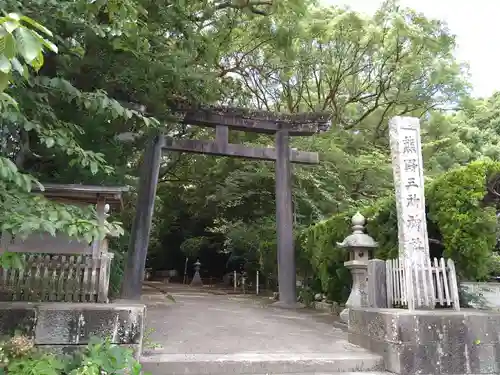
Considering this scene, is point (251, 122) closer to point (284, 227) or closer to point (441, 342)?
point (284, 227)

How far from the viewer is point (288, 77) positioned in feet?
52.9

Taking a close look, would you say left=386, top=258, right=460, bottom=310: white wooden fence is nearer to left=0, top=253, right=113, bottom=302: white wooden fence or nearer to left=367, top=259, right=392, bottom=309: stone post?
left=367, top=259, right=392, bottom=309: stone post

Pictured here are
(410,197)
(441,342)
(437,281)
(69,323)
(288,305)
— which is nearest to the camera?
(69,323)

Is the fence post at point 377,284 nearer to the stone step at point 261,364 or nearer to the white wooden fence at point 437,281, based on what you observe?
the white wooden fence at point 437,281

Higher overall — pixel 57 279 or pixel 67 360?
pixel 57 279

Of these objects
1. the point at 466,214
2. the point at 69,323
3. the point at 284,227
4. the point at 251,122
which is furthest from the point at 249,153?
the point at 69,323

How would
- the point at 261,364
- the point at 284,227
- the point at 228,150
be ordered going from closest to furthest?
the point at 261,364 < the point at 284,227 < the point at 228,150

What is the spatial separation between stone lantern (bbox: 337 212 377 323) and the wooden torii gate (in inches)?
133

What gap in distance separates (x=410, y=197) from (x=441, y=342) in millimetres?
2309

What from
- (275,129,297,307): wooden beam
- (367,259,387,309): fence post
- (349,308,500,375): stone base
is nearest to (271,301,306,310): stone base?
(275,129,297,307): wooden beam

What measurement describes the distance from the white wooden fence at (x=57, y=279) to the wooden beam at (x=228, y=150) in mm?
7182

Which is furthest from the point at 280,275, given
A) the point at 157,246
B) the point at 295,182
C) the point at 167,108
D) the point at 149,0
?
the point at 157,246

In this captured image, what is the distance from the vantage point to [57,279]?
5066 millimetres

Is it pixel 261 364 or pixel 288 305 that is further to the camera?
pixel 288 305
